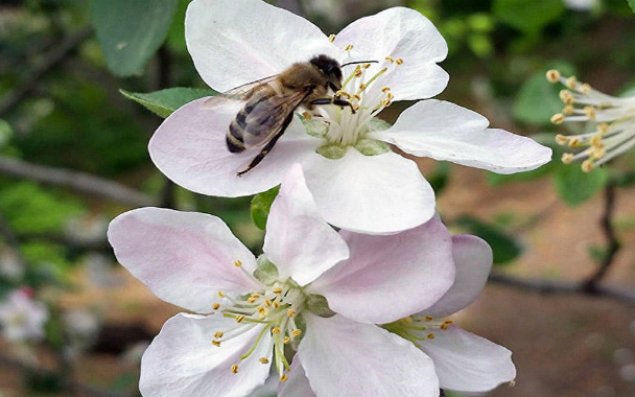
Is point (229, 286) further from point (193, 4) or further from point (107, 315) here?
point (107, 315)

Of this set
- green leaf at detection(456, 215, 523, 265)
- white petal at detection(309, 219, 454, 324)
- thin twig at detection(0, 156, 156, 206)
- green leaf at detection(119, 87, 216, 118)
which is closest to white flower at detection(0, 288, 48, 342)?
thin twig at detection(0, 156, 156, 206)

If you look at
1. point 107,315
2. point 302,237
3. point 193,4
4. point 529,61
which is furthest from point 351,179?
point 529,61

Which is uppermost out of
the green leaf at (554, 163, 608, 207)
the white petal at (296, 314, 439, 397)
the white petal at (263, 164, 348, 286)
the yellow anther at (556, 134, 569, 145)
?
the white petal at (263, 164, 348, 286)

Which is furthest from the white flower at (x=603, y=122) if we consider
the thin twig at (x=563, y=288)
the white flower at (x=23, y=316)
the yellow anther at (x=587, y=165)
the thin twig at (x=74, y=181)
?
the white flower at (x=23, y=316)

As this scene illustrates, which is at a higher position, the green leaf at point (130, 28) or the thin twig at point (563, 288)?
the green leaf at point (130, 28)

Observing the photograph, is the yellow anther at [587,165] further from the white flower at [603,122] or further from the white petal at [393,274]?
the white petal at [393,274]

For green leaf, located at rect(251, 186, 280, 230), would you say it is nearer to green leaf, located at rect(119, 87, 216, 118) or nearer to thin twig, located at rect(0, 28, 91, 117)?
green leaf, located at rect(119, 87, 216, 118)
